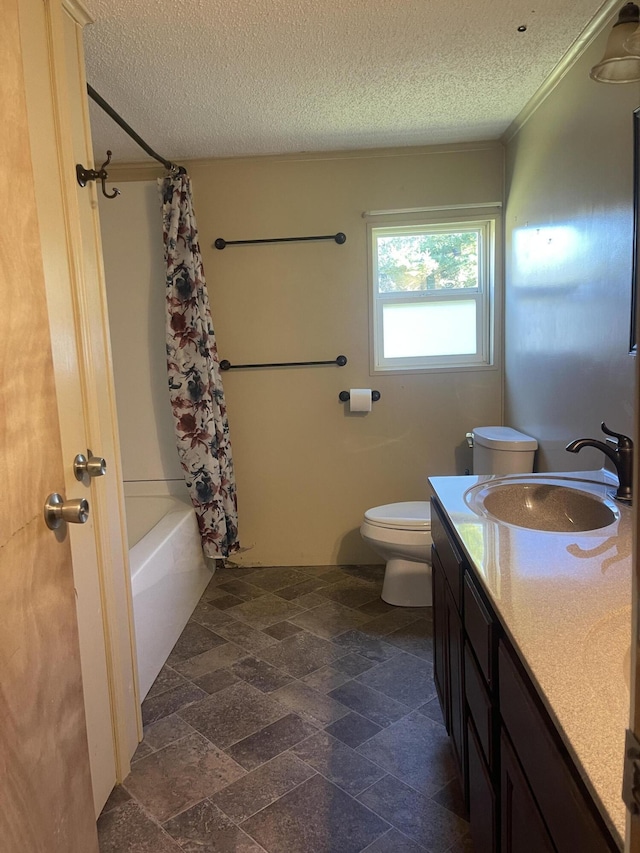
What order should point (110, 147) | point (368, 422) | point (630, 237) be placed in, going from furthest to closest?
1. point (368, 422)
2. point (110, 147)
3. point (630, 237)

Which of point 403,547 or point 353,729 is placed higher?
point 403,547

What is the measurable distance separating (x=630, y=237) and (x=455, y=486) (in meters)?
0.89

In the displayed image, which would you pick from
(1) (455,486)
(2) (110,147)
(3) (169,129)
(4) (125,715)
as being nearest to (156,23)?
(3) (169,129)

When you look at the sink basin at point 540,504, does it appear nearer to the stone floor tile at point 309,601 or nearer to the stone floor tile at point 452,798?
the stone floor tile at point 452,798

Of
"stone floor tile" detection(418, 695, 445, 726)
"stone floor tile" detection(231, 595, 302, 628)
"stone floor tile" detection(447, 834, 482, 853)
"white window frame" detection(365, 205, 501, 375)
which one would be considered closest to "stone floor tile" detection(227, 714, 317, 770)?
"stone floor tile" detection(418, 695, 445, 726)

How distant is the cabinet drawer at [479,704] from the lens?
3.99ft

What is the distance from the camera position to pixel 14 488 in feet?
3.12

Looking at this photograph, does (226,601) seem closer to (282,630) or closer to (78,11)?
(282,630)

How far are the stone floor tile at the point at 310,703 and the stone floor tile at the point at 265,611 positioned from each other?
0.53 meters

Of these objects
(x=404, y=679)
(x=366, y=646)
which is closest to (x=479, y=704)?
(x=404, y=679)

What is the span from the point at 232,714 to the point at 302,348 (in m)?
1.87

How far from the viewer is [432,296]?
3.30 m

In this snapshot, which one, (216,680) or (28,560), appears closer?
(28,560)

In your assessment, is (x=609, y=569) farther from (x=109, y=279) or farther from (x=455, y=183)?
(x=109, y=279)
